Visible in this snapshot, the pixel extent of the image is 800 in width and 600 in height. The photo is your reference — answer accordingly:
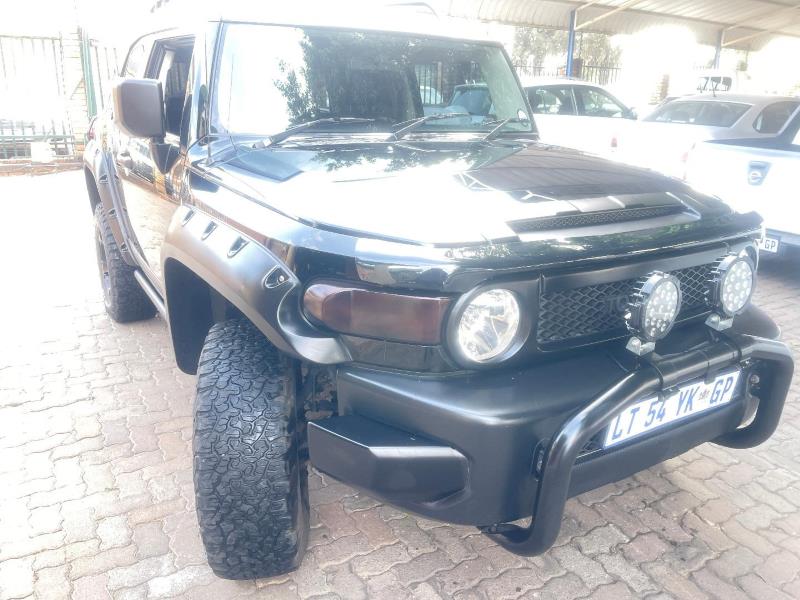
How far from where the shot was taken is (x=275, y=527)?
2000mm

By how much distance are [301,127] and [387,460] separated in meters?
1.37

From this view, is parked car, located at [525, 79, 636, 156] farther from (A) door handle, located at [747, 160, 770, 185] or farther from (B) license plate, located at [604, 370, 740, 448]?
(B) license plate, located at [604, 370, 740, 448]

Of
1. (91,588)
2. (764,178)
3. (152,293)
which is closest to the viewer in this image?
(91,588)

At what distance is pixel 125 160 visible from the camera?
346cm

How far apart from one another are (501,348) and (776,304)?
4.28 m

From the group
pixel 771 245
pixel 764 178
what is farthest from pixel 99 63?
pixel 771 245

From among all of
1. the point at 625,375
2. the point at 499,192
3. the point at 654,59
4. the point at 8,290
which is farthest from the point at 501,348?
the point at 654,59

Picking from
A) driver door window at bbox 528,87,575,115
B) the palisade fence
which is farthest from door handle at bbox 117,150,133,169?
the palisade fence

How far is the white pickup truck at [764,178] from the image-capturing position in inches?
189

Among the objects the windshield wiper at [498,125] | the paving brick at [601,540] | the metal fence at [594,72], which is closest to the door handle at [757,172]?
the windshield wiper at [498,125]

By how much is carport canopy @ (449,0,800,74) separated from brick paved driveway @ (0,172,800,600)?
13421 millimetres

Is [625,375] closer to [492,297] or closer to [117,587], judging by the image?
[492,297]

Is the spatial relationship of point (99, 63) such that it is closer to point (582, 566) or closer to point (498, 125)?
point (498, 125)

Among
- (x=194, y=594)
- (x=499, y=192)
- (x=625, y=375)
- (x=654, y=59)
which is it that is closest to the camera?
(x=625, y=375)
